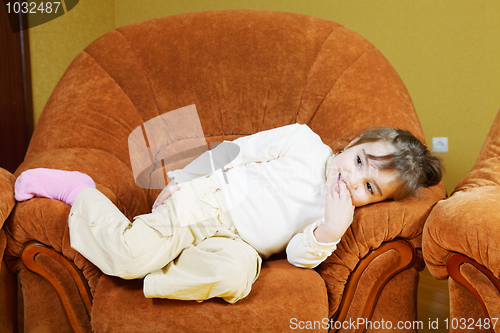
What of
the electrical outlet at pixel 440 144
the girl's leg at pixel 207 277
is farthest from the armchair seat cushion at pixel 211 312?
the electrical outlet at pixel 440 144

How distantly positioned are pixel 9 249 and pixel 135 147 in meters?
0.56

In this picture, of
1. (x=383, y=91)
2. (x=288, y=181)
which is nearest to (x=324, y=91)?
(x=383, y=91)

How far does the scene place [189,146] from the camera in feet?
4.95

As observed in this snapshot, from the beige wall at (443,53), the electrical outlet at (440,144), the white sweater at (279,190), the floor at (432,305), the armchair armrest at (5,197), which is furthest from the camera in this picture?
the electrical outlet at (440,144)

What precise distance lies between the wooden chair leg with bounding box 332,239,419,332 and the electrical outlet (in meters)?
1.41

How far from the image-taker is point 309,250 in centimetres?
100

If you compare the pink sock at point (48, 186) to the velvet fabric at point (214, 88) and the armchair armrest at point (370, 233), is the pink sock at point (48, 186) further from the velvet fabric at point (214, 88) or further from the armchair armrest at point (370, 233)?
the armchair armrest at point (370, 233)

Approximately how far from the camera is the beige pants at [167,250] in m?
0.88

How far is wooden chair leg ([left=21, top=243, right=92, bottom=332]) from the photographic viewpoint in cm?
101

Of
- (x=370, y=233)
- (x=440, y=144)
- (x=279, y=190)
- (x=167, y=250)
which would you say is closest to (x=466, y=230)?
(x=370, y=233)

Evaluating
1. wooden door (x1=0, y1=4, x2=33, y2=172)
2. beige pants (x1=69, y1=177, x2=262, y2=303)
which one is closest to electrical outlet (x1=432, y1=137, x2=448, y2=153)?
beige pants (x1=69, y1=177, x2=262, y2=303)

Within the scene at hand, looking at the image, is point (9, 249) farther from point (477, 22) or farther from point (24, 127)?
point (477, 22)

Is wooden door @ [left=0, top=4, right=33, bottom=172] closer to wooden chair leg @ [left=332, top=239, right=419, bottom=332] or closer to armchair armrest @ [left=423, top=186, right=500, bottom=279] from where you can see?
wooden chair leg @ [left=332, top=239, right=419, bottom=332]

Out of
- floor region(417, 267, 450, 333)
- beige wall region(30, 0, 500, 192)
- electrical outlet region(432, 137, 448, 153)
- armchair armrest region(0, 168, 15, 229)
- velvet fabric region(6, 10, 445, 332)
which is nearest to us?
armchair armrest region(0, 168, 15, 229)
